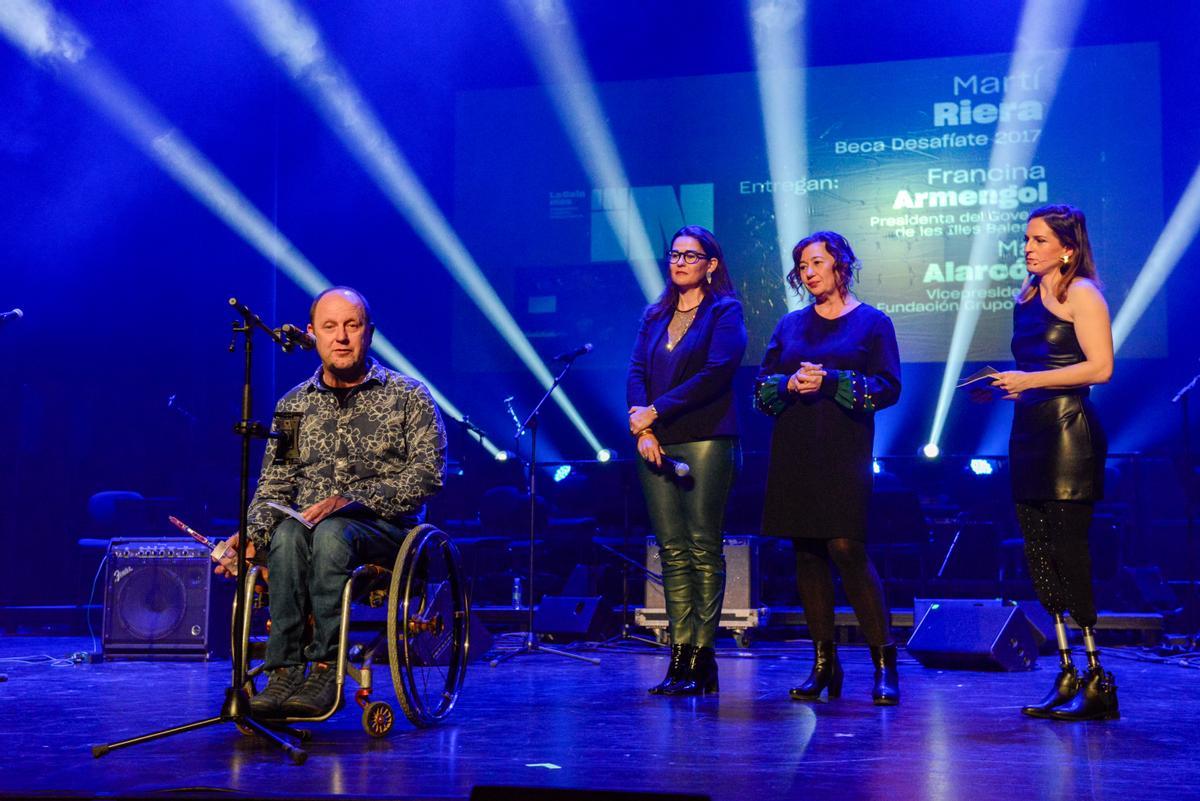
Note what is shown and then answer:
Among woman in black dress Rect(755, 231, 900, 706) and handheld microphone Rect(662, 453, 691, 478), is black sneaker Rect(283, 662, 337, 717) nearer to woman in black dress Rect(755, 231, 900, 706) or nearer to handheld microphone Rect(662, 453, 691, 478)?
handheld microphone Rect(662, 453, 691, 478)

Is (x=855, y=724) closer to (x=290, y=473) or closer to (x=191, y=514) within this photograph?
(x=290, y=473)

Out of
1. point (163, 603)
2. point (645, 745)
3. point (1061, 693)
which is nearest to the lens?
point (645, 745)

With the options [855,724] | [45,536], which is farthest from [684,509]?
[45,536]

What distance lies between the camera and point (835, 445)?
3.19 metres

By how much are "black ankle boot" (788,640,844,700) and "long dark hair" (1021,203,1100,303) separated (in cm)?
115

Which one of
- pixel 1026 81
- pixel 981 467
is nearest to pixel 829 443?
pixel 981 467

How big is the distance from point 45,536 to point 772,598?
165 inches

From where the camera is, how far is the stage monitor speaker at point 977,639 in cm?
415

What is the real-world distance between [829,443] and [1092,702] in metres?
0.92

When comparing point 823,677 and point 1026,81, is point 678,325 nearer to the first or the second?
point 823,677

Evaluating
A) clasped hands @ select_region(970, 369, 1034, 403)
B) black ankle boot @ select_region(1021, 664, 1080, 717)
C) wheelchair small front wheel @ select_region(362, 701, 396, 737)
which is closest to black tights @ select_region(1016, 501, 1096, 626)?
black ankle boot @ select_region(1021, 664, 1080, 717)

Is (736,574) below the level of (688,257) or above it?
below

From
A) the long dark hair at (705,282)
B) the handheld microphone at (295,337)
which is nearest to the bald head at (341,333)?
the handheld microphone at (295,337)

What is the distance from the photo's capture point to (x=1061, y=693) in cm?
299
